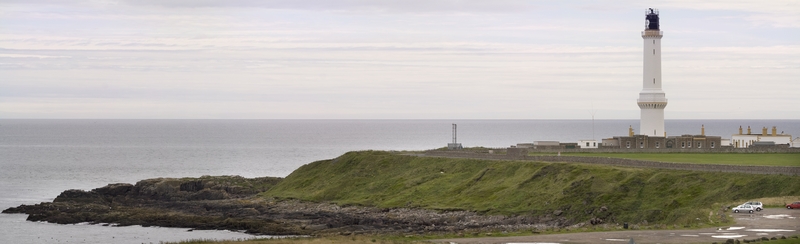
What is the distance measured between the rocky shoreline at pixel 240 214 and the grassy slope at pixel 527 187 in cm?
240

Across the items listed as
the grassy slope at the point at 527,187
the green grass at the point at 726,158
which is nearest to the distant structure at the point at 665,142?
the green grass at the point at 726,158

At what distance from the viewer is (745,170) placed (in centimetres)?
6500

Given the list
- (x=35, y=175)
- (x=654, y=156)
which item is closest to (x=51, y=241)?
(x=654, y=156)

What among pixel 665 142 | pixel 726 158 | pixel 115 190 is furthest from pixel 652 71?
pixel 115 190

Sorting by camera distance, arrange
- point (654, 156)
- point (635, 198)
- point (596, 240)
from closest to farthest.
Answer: point (596, 240), point (635, 198), point (654, 156)

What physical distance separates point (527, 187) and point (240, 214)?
74.1ft

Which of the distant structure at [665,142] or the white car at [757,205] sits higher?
the distant structure at [665,142]

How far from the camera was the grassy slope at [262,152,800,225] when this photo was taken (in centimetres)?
6084

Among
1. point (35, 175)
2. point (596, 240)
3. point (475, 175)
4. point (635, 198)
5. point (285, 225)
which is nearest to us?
point (596, 240)

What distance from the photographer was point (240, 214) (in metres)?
79.4

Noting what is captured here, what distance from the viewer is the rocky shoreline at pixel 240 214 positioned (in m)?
65.2

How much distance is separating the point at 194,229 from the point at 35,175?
74129mm

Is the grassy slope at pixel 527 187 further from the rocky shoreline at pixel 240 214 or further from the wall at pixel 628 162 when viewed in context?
the rocky shoreline at pixel 240 214

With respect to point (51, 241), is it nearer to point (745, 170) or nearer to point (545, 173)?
point (545, 173)
